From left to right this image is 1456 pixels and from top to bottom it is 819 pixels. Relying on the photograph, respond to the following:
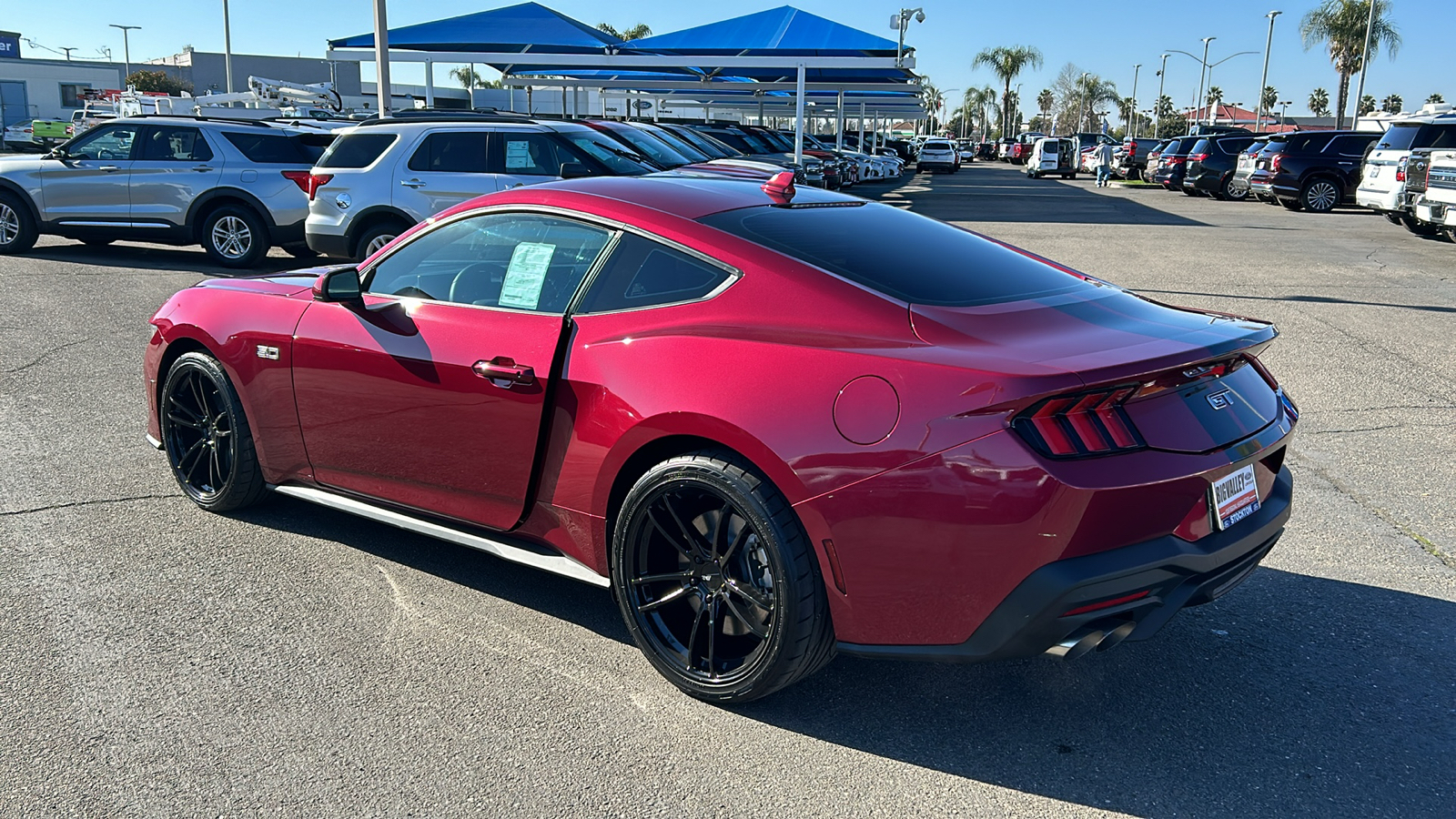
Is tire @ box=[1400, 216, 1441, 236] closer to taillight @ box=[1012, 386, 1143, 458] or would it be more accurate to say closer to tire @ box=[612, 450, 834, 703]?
→ taillight @ box=[1012, 386, 1143, 458]

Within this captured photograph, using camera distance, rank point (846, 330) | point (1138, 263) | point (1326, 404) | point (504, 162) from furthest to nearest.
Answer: point (1138, 263)
point (504, 162)
point (1326, 404)
point (846, 330)

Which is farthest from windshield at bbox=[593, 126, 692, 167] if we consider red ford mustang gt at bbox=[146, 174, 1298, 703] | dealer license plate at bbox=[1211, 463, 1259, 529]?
dealer license plate at bbox=[1211, 463, 1259, 529]

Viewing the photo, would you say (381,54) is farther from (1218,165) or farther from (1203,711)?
(1218,165)

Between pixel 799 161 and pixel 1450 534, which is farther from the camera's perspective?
pixel 799 161

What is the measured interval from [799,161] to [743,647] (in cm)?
2063

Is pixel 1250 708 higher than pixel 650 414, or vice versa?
pixel 650 414

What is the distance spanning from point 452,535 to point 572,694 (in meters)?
0.85

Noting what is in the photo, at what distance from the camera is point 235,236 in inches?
544

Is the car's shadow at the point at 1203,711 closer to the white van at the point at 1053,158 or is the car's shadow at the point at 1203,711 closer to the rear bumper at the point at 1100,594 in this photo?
the rear bumper at the point at 1100,594

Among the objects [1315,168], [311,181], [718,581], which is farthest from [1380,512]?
[1315,168]

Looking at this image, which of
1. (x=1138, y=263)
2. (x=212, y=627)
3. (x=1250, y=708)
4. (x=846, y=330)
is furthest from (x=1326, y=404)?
(x=1138, y=263)

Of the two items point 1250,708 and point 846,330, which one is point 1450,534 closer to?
point 1250,708

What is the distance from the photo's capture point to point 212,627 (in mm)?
3875

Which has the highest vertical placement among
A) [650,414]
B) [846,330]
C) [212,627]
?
[846,330]
